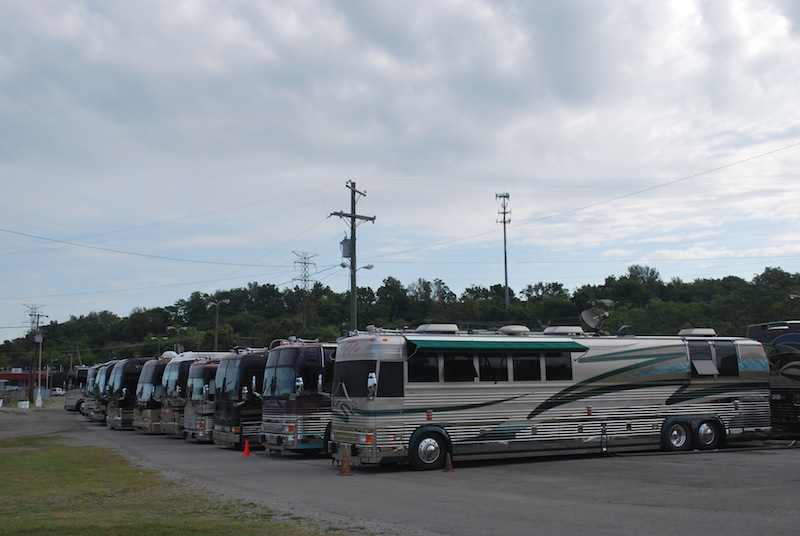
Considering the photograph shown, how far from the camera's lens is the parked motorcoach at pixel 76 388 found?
5853 cm

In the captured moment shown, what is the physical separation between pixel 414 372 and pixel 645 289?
5840 cm

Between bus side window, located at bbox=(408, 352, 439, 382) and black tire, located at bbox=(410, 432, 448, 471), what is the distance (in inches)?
49.0

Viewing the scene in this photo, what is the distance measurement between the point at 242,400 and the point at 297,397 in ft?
10.6

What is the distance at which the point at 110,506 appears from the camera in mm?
12492

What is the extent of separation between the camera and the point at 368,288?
67.1m

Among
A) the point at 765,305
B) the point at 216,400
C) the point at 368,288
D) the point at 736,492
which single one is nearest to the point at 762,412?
the point at 736,492

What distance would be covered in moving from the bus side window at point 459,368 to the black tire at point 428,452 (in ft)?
4.57

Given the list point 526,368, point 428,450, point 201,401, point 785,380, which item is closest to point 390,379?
point 428,450

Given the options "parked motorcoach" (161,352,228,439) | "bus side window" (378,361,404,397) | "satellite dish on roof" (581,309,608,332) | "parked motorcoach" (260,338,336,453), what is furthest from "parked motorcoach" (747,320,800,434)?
"parked motorcoach" (161,352,228,439)

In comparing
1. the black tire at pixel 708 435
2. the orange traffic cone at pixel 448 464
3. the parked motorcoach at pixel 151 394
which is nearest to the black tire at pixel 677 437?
the black tire at pixel 708 435

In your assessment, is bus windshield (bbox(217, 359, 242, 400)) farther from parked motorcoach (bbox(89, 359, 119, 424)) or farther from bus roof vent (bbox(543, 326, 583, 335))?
parked motorcoach (bbox(89, 359, 119, 424))

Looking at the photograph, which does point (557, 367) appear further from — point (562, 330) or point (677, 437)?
point (677, 437)

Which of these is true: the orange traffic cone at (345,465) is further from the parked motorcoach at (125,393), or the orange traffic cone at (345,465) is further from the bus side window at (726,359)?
the parked motorcoach at (125,393)

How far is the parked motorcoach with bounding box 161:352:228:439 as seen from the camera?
3086cm
